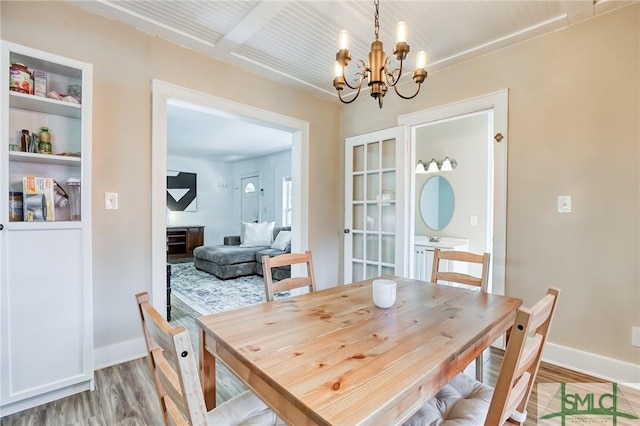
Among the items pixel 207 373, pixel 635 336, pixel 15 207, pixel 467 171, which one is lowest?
pixel 635 336

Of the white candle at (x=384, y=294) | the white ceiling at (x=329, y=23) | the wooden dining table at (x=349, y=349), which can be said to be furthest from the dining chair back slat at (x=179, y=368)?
the white ceiling at (x=329, y=23)

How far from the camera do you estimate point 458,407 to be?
109cm

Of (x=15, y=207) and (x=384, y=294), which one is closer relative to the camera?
(x=384, y=294)

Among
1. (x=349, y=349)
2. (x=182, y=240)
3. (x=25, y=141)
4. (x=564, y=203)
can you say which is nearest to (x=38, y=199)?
(x=25, y=141)

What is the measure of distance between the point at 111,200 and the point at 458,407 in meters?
2.46

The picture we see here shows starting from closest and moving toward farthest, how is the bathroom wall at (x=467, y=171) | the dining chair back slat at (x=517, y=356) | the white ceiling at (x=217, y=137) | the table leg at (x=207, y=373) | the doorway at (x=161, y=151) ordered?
the dining chair back slat at (x=517, y=356) → the table leg at (x=207, y=373) → the doorway at (x=161, y=151) → the bathroom wall at (x=467, y=171) → the white ceiling at (x=217, y=137)

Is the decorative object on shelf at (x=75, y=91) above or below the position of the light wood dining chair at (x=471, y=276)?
above

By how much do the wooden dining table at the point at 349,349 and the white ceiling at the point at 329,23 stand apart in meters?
1.91

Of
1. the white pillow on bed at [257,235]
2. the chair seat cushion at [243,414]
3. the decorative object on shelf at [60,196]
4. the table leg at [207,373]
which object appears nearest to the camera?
the chair seat cushion at [243,414]

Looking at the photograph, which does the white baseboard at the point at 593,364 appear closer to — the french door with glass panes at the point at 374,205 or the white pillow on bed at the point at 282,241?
the french door with glass panes at the point at 374,205

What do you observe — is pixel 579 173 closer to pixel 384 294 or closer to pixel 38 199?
pixel 384 294

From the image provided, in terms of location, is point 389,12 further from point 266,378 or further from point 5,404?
point 5,404

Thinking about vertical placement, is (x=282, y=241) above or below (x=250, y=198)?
below

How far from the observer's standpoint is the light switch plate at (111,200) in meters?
2.18
